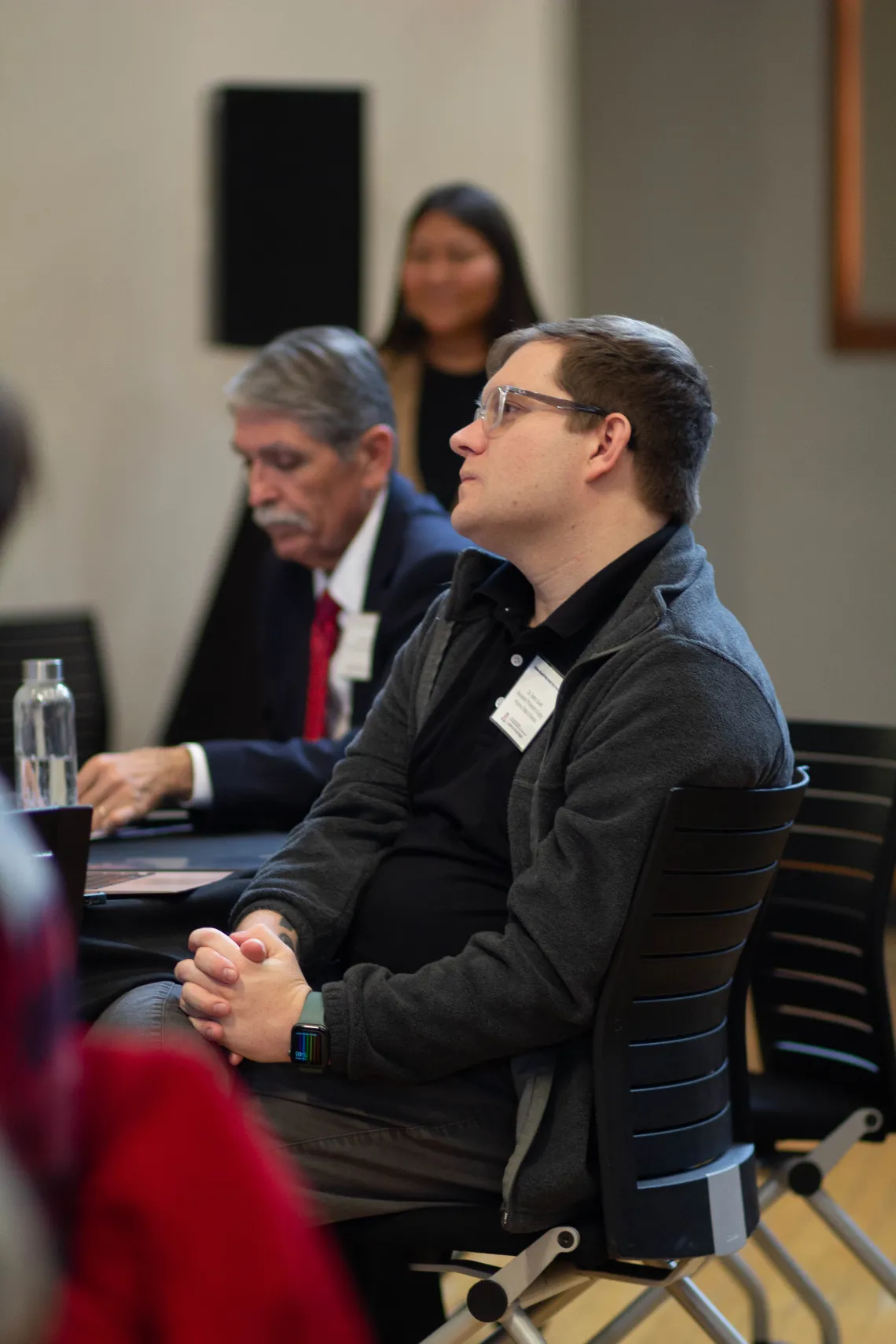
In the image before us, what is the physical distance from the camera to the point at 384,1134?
5.26ft

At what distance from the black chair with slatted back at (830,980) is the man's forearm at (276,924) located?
65 centimetres

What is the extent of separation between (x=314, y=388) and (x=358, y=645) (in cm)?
51

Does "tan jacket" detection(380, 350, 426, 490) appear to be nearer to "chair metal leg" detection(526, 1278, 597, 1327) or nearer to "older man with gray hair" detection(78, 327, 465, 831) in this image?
"older man with gray hair" detection(78, 327, 465, 831)

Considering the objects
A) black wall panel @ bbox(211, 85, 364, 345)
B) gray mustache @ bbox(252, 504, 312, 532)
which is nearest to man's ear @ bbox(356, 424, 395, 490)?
gray mustache @ bbox(252, 504, 312, 532)

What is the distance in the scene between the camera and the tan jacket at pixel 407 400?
4168 millimetres

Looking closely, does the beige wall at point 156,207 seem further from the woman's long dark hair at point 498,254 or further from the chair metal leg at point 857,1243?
the chair metal leg at point 857,1243

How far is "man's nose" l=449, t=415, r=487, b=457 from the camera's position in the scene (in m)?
1.89

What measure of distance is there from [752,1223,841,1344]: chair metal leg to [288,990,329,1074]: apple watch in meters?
0.95

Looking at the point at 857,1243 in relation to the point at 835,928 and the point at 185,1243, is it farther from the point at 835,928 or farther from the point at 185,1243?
the point at 185,1243

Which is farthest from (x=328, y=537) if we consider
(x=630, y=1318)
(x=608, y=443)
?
(x=630, y=1318)

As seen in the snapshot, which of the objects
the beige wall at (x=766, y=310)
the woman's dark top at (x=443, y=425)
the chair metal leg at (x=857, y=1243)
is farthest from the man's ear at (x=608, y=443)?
the beige wall at (x=766, y=310)

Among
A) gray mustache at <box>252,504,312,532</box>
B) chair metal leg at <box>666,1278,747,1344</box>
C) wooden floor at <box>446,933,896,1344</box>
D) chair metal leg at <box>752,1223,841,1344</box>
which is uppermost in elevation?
gray mustache at <box>252,504,312,532</box>

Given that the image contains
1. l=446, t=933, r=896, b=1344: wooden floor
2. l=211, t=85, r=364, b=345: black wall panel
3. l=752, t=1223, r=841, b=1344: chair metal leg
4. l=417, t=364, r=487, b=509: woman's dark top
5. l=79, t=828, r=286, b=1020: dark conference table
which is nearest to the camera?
l=79, t=828, r=286, b=1020: dark conference table

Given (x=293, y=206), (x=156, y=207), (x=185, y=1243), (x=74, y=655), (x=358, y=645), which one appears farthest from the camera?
(x=156, y=207)
